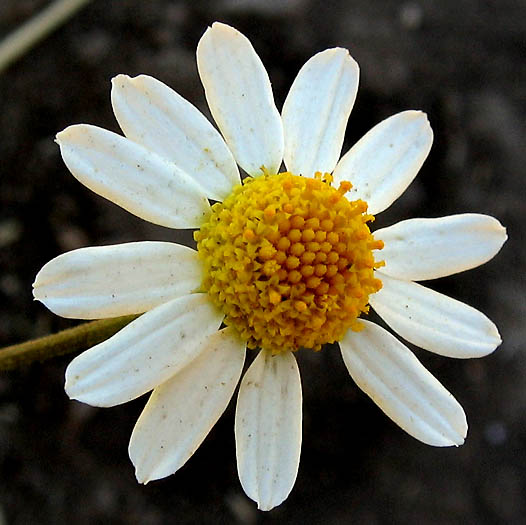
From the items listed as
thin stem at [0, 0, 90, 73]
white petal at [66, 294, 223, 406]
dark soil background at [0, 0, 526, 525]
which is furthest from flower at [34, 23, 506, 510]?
thin stem at [0, 0, 90, 73]

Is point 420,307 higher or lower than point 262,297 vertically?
lower

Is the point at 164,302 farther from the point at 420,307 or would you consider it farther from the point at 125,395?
the point at 420,307

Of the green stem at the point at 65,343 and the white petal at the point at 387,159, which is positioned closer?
the green stem at the point at 65,343

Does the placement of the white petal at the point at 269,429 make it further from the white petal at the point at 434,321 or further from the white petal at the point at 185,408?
the white petal at the point at 434,321

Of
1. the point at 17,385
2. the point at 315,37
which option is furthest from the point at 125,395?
the point at 315,37

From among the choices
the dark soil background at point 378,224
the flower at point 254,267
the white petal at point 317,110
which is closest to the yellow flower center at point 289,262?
the flower at point 254,267
